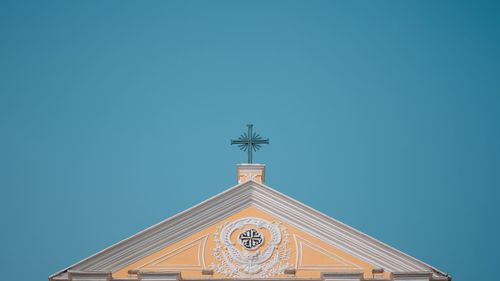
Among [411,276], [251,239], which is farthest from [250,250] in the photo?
[411,276]

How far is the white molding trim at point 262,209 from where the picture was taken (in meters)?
31.6

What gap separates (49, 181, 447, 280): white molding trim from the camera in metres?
31.6

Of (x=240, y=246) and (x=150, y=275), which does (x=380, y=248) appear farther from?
(x=150, y=275)

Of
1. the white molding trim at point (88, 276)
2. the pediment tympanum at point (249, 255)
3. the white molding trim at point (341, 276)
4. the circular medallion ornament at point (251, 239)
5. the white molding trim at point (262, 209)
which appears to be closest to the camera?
the white molding trim at point (341, 276)

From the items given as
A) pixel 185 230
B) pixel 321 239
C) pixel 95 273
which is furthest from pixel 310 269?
pixel 95 273

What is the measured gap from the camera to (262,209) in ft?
107

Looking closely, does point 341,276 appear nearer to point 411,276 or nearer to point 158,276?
point 411,276

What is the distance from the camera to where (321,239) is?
3209cm

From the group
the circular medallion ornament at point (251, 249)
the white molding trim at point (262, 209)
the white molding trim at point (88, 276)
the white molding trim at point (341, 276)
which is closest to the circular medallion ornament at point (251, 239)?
the circular medallion ornament at point (251, 249)

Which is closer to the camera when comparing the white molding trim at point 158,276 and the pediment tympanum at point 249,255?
the white molding trim at point 158,276

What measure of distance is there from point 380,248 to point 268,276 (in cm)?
316

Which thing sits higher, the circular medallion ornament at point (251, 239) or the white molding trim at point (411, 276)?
the circular medallion ornament at point (251, 239)

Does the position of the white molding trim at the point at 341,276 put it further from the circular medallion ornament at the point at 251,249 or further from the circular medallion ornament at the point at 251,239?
the circular medallion ornament at the point at 251,239

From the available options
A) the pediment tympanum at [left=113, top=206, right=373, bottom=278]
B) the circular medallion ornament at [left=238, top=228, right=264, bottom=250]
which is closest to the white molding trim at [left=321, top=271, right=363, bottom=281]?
the pediment tympanum at [left=113, top=206, right=373, bottom=278]
